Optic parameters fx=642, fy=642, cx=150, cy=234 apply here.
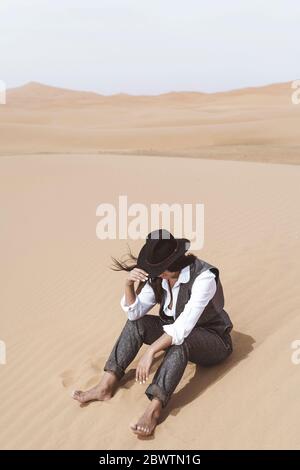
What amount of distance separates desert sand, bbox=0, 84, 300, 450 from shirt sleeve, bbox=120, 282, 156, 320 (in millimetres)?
568

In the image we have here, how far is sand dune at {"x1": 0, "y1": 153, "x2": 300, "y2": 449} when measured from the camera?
4.15 metres

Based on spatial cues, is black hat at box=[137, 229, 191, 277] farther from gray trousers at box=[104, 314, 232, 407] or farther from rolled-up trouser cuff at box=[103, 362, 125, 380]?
rolled-up trouser cuff at box=[103, 362, 125, 380]

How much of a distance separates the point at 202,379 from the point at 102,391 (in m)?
0.72

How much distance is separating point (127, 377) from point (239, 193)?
7067 mm

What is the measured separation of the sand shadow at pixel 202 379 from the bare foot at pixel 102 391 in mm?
429

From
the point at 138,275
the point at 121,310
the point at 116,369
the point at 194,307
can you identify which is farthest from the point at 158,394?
the point at 121,310

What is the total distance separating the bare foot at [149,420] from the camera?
4.10 meters

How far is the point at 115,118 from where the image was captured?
2099 inches

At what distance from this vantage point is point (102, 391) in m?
4.57

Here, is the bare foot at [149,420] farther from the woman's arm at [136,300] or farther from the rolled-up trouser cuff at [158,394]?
the woman's arm at [136,300]

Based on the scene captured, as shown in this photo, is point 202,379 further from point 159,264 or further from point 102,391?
point 159,264

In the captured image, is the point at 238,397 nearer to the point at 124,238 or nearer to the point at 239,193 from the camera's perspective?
the point at 124,238

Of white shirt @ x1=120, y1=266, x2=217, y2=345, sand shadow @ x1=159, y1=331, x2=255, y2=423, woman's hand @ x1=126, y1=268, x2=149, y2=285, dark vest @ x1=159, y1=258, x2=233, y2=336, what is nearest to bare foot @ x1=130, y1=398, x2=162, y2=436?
sand shadow @ x1=159, y1=331, x2=255, y2=423
